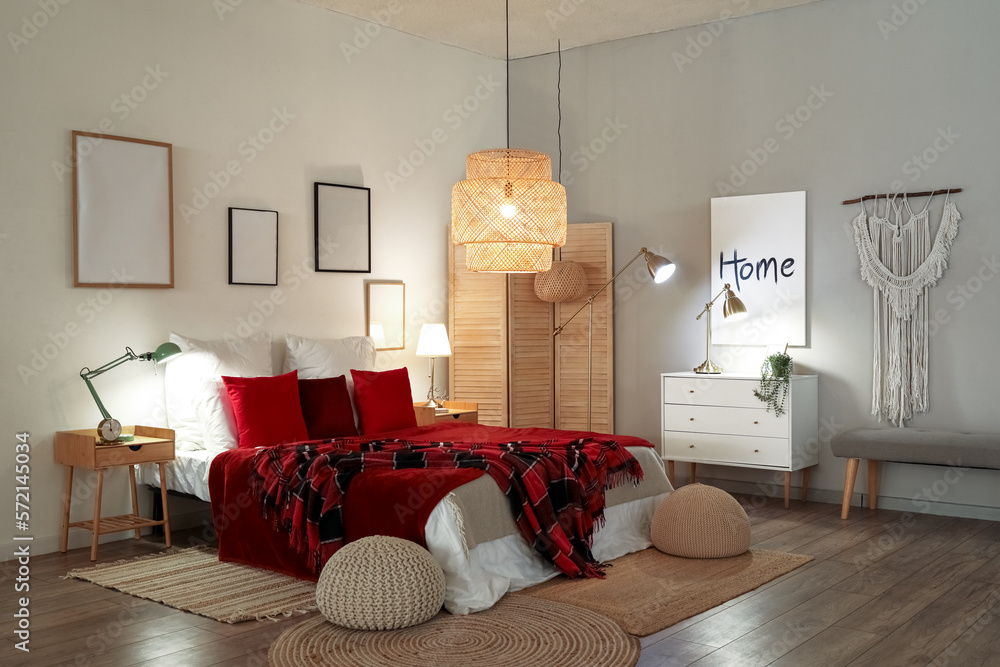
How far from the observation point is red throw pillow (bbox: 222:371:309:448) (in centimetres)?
448

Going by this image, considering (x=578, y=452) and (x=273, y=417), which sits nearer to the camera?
(x=578, y=452)

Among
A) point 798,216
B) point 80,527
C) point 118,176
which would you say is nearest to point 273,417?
point 80,527

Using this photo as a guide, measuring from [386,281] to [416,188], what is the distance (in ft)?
2.21

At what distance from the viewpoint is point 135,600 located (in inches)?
141

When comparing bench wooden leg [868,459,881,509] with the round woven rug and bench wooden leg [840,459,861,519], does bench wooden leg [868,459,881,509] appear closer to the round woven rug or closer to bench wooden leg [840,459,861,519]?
bench wooden leg [840,459,861,519]

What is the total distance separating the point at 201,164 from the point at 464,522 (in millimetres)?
2648

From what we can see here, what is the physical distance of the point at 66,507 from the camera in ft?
14.2

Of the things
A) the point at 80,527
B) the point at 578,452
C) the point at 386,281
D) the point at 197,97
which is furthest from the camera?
the point at 386,281

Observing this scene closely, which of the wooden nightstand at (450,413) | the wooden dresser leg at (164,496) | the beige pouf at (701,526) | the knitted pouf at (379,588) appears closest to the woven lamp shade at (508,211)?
the beige pouf at (701,526)

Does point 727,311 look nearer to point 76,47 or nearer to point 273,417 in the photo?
point 273,417

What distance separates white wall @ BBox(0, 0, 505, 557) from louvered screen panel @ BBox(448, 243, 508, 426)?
0.18m

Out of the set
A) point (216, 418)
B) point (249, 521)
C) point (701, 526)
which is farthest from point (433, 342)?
point (701, 526)

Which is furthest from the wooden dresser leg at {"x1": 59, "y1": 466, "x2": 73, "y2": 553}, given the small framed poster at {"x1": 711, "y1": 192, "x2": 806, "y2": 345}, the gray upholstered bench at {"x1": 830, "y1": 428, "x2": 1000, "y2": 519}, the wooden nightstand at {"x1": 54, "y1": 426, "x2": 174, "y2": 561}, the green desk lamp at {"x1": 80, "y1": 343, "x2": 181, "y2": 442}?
the gray upholstered bench at {"x1": 830, "y1": 428, "x2": 1000, "y2": 519}

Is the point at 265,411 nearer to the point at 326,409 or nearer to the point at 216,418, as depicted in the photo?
the point at 216,418
